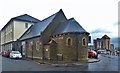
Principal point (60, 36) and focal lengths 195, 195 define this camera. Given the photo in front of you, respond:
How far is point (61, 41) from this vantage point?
109 feet

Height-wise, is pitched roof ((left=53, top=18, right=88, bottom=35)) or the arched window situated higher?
pitched roof ((left=53, top=18, right=88, bottom=35))

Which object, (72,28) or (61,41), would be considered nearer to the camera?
(72,28)

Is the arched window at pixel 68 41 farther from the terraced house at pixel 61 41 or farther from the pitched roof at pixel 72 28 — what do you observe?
the pitched roof at pixel 72 28

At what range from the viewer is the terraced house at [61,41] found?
31594 mm

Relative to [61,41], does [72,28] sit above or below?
above

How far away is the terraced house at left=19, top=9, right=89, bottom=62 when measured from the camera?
3159 centimetres

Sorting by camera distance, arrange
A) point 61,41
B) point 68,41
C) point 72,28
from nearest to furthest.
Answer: point 68,41 → point 72,28 → point 61,41

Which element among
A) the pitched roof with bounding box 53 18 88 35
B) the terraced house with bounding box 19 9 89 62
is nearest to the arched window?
the terraced house with bounding box 19 9 89 62

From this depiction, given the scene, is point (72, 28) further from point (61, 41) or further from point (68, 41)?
point (61, 41)

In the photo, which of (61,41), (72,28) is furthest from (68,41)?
(72,28)

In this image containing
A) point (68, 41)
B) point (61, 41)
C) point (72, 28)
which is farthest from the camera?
point (61, 41)

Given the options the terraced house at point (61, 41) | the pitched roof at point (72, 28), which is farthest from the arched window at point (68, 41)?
the pitched roof at point (72, 28)

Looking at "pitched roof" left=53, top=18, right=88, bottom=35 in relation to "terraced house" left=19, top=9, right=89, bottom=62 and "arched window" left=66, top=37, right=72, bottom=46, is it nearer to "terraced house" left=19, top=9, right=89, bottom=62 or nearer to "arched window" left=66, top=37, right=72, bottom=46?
"terraced house" left=19, top=9, right=89, bottom=62

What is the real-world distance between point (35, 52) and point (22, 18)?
21265 mm
